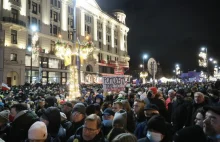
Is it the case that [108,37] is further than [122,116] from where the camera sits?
Yes

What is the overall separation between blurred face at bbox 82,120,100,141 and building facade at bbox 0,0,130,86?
58.1ft

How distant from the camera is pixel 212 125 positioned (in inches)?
108

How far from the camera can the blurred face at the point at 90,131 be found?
3490 mm

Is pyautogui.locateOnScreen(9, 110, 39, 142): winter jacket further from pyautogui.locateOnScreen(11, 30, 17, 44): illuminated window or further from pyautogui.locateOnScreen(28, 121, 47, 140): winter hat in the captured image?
pyautogui.locateOnScreen(11, 30, 17, 44): illuminated window

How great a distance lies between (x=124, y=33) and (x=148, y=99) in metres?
72.0

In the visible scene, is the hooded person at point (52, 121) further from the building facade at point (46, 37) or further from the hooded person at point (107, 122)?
the building facade at point (46, 37)

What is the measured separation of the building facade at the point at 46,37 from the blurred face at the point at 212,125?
18.6 meters

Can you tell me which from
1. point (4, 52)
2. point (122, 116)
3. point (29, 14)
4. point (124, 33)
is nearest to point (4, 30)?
point (4, 52)

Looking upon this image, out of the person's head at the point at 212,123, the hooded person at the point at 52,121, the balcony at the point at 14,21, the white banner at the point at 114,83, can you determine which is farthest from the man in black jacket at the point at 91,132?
the balcony at the point at 14,21

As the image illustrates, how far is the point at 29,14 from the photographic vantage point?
40.6 meters

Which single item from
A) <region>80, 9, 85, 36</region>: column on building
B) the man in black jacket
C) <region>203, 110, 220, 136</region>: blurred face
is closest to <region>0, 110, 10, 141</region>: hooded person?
the man in black jacket

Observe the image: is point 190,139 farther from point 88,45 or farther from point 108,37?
point 108,37

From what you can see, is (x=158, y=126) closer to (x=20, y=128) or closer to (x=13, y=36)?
(x=20, y=128)

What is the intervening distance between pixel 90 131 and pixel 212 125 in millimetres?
1705
